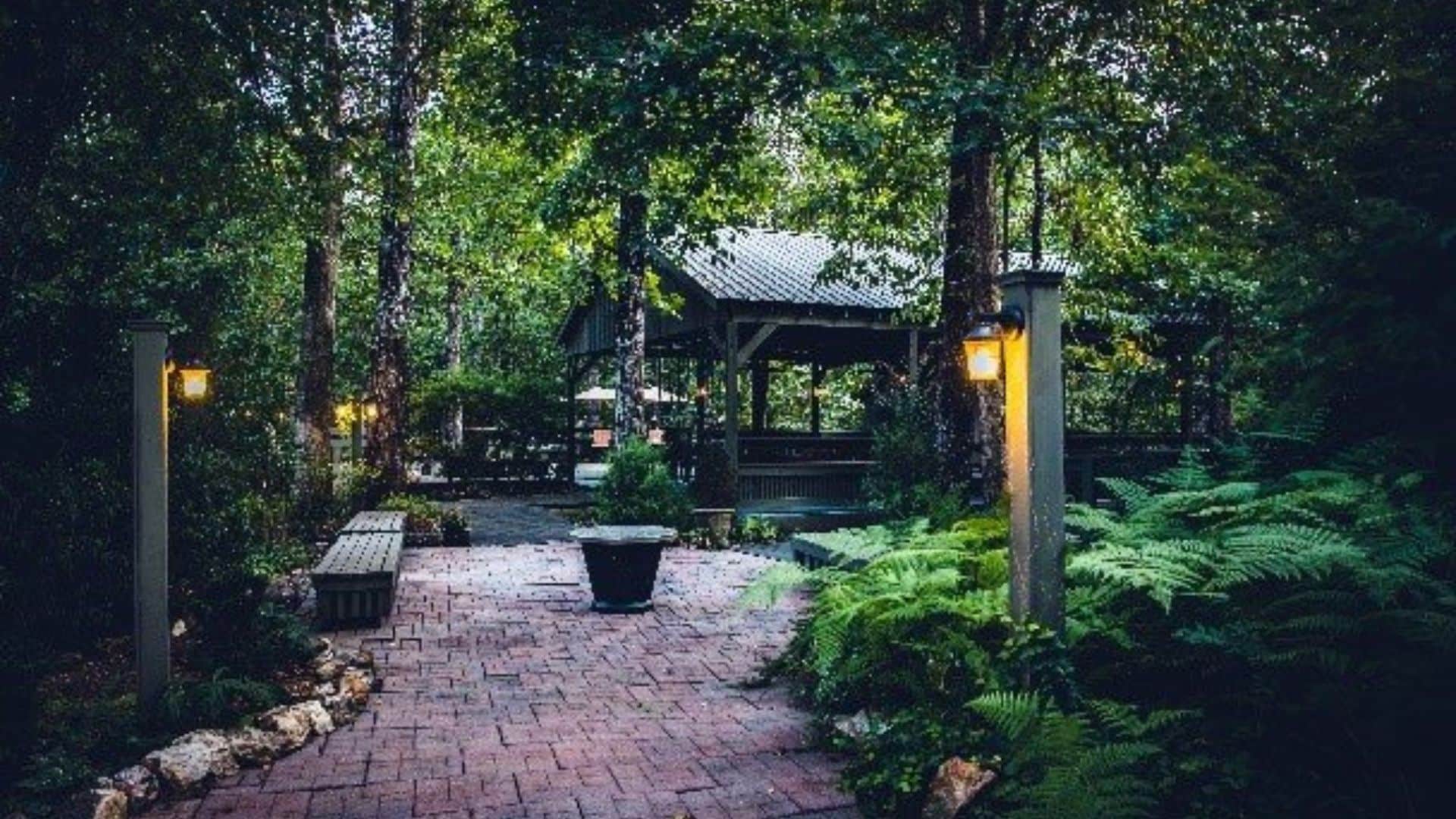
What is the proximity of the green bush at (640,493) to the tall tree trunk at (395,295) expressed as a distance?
118 inches

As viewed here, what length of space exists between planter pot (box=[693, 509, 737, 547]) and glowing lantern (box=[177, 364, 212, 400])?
6.79m

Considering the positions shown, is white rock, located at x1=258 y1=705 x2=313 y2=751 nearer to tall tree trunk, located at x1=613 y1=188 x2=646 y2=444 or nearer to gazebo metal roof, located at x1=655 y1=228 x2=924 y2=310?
gazebo metal roof, located at x1=655 y1=228 x2=924 y2=310

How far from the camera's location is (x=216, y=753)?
14.3 ft

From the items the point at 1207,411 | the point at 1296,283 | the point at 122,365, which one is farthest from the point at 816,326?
the point at 1296,283

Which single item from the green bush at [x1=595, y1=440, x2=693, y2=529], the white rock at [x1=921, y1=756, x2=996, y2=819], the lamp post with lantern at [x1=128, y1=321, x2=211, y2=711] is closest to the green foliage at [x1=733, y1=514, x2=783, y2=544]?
the green bush at [x1=595, y1=440, x2=693, y2=529]

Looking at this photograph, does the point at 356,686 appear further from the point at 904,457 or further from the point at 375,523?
the point at 904,457

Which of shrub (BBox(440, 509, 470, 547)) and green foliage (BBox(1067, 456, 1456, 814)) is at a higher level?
green foliage (BBox(1067, 456, 1456, 814))

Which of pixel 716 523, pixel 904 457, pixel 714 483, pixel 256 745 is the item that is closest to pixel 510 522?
pixel 714 483

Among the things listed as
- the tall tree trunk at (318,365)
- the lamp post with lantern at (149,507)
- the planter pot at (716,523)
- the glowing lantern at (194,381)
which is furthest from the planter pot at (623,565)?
the tall tree trunk at (318,365)

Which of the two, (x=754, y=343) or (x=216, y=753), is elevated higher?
(x=754, y=343)

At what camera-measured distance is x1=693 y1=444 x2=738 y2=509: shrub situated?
1391 centimetres

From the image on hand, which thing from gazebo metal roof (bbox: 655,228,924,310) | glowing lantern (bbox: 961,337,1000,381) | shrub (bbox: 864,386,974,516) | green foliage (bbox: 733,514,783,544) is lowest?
green foliage (bbox: 733,514,783,544)

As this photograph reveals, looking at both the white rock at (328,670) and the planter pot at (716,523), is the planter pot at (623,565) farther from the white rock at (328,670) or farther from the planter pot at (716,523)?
the planter pot at (716,523)

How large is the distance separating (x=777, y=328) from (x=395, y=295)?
5.77 m
